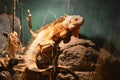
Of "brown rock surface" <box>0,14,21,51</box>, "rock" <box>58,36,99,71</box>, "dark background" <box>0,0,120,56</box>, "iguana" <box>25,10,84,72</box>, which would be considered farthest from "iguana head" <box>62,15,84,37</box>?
"brown rock surface" <box>0,14,21,51</box>

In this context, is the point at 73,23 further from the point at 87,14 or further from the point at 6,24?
the point at 6,24

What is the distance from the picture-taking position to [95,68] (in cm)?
359

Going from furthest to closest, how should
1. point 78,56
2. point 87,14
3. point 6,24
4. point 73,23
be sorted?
1. point 6,24
2. point 87,14
3. point 73,23
4. point 78,56

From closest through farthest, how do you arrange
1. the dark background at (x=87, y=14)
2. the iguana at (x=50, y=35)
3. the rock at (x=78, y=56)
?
the rock at (x=78, y=56), the iguana at (x=50, y=35), the dark background at (x=87, y=14)

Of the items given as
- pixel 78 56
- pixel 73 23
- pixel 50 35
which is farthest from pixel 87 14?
pixel 78 56

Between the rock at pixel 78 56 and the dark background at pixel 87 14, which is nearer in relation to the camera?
the rock at pixel 78 56

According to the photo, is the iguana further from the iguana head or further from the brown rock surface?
the brown rock surface

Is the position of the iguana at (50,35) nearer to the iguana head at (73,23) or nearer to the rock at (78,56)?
the iguana head at (73,23)

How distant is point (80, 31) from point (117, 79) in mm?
1065

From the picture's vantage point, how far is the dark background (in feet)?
12.6

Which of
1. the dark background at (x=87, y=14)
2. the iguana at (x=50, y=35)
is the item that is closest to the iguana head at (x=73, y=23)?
the iguana at (x=50, y=35)

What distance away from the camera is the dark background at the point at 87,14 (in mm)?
3834

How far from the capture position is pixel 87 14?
4215mm

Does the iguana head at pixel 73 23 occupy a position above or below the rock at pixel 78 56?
above
